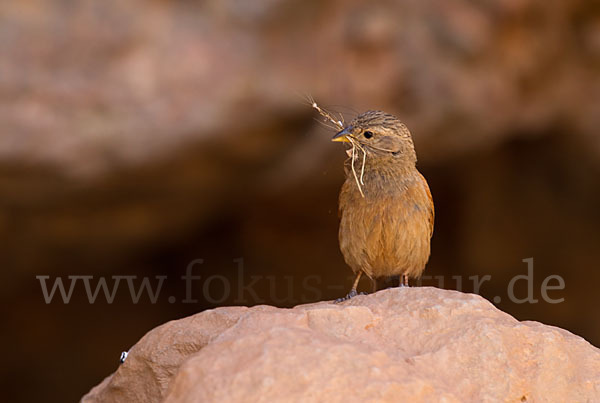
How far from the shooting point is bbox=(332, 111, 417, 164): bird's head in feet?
13.5

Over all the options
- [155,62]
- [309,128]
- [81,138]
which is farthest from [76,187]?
[309,128]

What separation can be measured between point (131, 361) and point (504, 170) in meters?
4.99

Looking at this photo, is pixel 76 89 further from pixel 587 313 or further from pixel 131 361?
pixel 587 313

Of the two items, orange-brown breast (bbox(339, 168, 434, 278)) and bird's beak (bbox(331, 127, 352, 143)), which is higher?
bird's beak (bbox(331, 127, 352, 143))

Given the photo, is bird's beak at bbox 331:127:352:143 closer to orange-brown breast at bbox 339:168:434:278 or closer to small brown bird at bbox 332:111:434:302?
small brown bird at bbox 332:111:434:302

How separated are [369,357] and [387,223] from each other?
193 cm

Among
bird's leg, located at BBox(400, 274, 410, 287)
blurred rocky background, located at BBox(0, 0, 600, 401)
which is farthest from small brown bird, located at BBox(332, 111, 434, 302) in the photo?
blurred rocky background, located at BBox(0, 0, 600, 401)

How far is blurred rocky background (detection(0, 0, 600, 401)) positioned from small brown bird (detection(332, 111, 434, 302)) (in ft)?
3.65

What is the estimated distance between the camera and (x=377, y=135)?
13.5 feet

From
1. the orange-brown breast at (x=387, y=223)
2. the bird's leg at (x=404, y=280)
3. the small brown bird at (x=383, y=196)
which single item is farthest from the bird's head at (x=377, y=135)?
the bird's leg at (x=404, y=280)

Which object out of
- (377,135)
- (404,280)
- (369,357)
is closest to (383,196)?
(377,135)

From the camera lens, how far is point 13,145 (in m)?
5.40

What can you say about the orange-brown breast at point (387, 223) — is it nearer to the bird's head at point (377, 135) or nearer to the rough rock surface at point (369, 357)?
the bird's head at point (377, 135)

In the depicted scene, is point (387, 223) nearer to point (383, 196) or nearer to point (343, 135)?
point (383, 196)
